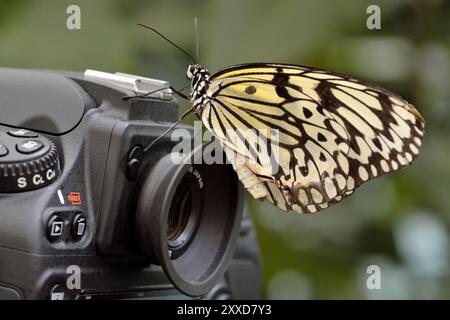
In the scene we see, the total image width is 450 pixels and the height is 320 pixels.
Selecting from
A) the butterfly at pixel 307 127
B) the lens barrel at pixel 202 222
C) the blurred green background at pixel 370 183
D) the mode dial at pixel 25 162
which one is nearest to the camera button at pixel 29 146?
the mode dial at pixel 25 162

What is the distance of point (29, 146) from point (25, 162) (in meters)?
0.03

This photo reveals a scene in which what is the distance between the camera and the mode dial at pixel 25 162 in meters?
1.10

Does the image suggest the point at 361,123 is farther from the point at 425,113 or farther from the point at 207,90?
the point at 425,113

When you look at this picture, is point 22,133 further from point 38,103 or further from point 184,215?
point 184,215

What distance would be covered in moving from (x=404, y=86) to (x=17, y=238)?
918mm

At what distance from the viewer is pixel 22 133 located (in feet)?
3.76

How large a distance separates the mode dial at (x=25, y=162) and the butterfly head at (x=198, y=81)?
0.27 m

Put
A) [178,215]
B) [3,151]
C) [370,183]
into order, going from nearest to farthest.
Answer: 1. [3,151]
2. [178,215]
3. [370,183]

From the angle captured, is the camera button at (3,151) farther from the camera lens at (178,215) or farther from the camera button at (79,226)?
the camera lens at (178,215)

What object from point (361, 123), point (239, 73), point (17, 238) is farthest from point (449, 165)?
point (17, 238)

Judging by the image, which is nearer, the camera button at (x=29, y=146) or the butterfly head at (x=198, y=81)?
the camera button at (x=29, y=146)

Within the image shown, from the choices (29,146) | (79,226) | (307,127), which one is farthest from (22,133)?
(307,127)
